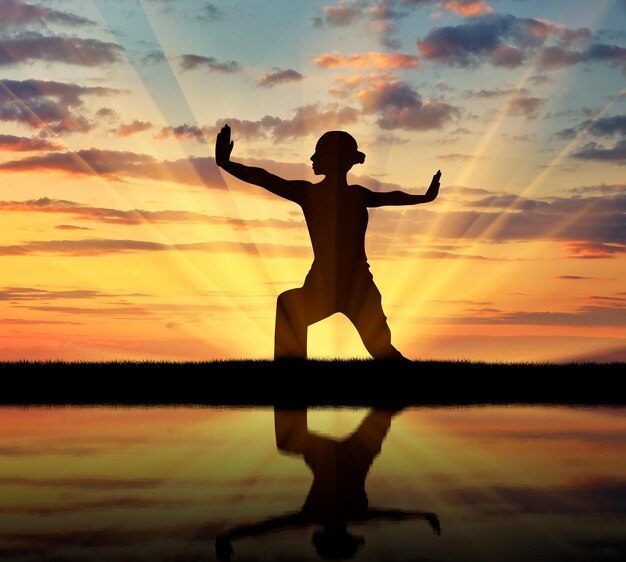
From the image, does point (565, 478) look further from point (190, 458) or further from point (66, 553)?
point (66, 553)

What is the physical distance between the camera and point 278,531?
16.5ft

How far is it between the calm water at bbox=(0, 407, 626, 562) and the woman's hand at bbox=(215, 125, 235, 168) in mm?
6106

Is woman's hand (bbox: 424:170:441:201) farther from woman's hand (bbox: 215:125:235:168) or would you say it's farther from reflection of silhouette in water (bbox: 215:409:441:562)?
reflection of silhouette in water (bbox: 215:409:441:562)

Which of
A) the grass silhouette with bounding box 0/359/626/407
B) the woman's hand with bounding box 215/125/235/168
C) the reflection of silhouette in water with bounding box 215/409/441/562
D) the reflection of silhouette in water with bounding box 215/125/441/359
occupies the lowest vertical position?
the reflection of silhouette in water with bounding box 215/409/441/562

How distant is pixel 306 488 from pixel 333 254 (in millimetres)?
10251

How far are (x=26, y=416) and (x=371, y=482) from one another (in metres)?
6.04

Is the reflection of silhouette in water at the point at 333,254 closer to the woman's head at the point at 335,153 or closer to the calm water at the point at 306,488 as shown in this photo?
the woman's head at the point at 335,153

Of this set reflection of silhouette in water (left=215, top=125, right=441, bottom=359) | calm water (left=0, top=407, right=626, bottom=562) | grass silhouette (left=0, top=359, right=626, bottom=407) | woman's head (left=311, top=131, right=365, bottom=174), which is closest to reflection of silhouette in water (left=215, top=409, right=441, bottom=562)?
calm water (left=0, top=407, right=626, bottom=562)

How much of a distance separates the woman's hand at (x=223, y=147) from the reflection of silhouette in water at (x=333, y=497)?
680 cm

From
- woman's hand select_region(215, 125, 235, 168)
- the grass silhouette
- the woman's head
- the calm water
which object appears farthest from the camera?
the woman's head

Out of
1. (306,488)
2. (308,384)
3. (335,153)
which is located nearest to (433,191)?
(335,153)

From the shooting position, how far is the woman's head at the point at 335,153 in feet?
54.1

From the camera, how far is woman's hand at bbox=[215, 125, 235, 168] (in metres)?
15.7

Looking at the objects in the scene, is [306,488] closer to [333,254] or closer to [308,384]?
[308,384]
